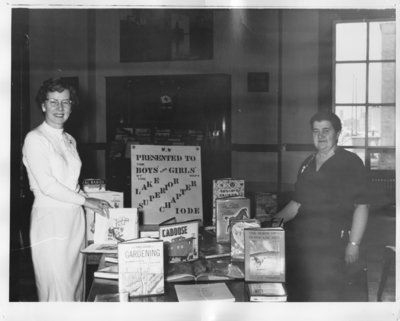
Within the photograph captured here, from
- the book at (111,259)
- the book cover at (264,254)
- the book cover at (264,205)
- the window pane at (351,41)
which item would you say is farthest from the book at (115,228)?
the window pane at (351,41)

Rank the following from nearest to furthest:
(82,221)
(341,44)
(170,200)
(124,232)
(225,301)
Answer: (225,301), (124,232), (82,221), (170,200), (341,44)

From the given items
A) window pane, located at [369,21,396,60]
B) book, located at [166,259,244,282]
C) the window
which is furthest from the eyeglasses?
the window

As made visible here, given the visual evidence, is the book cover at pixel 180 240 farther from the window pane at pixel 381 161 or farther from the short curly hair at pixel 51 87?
the window pane at pixel 381 161

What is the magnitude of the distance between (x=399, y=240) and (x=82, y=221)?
1.40 m

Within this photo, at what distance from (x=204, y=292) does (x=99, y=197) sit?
0.95m

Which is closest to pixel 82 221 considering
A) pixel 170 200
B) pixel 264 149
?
pixel 170 200

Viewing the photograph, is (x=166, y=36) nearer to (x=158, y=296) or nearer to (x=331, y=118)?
(x=331, y=118)

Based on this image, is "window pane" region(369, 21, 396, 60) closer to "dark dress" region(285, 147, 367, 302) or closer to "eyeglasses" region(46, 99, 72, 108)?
"dark dress" region(285, 147, 367, 302)

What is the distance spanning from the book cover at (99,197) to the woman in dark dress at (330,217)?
2.94 feet

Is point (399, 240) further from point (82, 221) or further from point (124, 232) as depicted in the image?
point (82, 221)

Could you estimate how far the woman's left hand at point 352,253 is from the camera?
2119 millimetres

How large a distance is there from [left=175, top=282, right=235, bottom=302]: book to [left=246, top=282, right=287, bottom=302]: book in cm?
7

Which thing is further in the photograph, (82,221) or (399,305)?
(82,221)

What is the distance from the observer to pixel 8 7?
4.52ft
